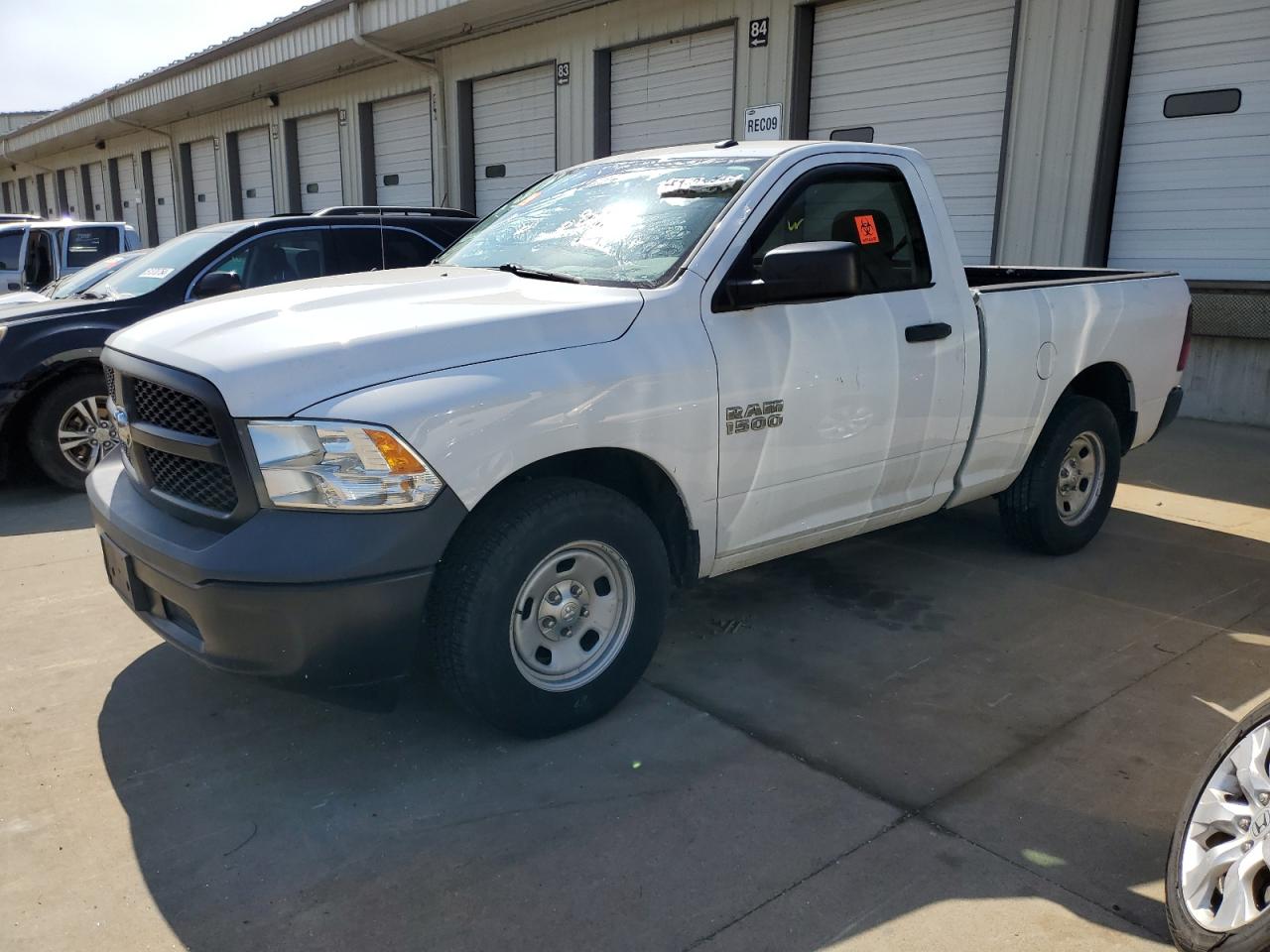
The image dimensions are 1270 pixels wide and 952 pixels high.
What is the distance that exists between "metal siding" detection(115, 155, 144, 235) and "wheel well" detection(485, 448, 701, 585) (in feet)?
93.6

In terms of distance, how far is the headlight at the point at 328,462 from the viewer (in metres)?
2.73

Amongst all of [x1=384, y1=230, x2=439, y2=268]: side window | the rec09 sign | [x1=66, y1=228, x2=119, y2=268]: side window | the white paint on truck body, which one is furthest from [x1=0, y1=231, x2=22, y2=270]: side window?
the white paint on truck body

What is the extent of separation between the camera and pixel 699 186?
3.82 metres

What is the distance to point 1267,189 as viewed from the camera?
26.9ft

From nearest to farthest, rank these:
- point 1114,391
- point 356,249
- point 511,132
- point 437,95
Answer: point 1114,391 → point 356,249 → point 511,132 → point 437,95

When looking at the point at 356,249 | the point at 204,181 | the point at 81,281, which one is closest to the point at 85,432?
the point at 81,281

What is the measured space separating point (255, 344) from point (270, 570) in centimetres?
69

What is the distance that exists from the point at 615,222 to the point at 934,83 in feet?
24.6

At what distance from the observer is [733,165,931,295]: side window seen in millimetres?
3867

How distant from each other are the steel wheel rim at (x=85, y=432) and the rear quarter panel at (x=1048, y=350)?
539 centimetres

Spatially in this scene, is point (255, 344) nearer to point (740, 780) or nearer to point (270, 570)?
point (270, 570)

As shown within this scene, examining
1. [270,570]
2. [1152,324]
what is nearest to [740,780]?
[270,570]

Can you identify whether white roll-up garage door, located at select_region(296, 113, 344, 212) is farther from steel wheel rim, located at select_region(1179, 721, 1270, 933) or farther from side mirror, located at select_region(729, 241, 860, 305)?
steel wheel rim, located at select_region(1179, 721, 1270, 933)

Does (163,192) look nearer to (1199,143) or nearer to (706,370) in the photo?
(1199,143)
